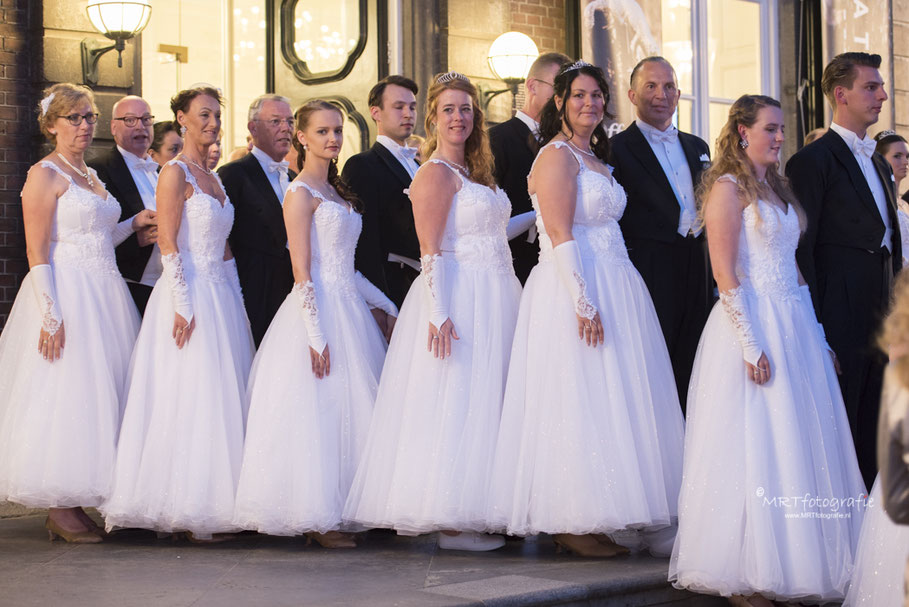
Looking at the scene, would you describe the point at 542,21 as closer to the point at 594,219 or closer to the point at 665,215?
the point at 665,215

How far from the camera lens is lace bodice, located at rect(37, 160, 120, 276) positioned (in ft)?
18.8

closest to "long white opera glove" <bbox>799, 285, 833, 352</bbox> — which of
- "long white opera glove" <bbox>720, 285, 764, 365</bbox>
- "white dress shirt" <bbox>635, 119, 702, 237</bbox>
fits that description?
"long white opera glove" <bbox>720, 285, 764, 365</bbox>

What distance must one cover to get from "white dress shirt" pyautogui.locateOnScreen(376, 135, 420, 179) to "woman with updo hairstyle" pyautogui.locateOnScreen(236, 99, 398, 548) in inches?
18.7

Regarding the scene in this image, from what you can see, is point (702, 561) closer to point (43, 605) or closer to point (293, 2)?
point (43, 605)

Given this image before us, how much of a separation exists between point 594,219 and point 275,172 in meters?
1.84

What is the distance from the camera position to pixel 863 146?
5840mm

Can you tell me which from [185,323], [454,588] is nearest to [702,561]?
[454,588]

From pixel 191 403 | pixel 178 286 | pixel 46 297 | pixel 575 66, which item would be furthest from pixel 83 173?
pixel 575 66

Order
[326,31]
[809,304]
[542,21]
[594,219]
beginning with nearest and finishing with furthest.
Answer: [809,304]
[594,219]
[326,31]
[542,21]

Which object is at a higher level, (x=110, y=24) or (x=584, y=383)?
(x=110, y=24)

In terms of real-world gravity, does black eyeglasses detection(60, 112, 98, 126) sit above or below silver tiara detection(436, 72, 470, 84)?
below

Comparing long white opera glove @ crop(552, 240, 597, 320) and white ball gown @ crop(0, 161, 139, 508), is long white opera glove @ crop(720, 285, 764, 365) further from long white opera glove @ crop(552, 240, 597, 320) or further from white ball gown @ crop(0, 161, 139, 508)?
white ball gown @ crop(0, 161, 139, 508)

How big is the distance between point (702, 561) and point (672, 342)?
1.59 metres

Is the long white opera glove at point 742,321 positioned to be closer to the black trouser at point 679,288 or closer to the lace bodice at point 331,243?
the black trouser at point 679,288
